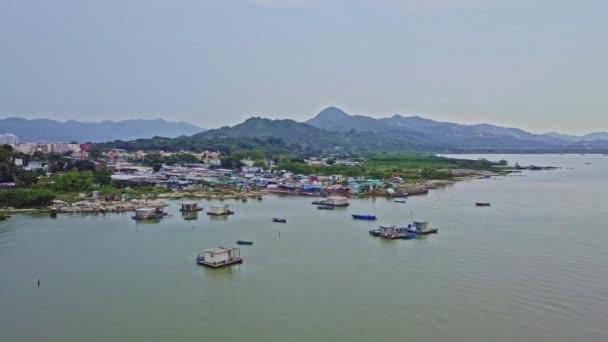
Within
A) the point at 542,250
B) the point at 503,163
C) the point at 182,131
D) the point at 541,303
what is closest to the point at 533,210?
the point at 542,250

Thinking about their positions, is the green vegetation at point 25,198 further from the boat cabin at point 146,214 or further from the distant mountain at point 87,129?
the distant mountain at point 87,129

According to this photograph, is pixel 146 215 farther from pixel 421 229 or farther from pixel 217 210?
pixel 421 229

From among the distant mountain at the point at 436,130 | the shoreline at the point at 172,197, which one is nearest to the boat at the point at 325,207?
the shoreline at the point at 172,197

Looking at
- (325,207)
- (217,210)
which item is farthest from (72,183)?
(325,207)

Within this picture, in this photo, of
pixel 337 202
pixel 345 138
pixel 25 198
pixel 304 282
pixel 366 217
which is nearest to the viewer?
pixel 304 282

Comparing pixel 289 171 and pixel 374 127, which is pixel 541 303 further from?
pixel 374 127

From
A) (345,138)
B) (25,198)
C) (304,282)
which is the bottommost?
(304,282)

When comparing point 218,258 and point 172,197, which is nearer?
point 218,258
